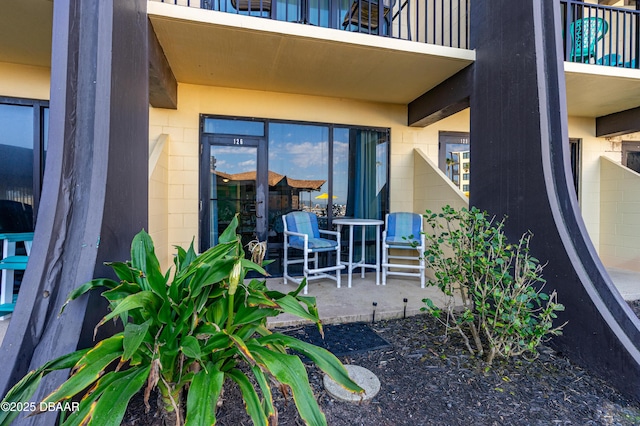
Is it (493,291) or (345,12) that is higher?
(345,12)

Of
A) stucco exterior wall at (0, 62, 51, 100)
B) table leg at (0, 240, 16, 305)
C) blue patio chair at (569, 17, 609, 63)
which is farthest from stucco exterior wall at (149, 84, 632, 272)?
blue patio chair at (569, 17, 609, 63)

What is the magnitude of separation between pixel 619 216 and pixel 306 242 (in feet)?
16.2

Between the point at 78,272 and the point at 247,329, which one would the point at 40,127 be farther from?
the point at 247,329

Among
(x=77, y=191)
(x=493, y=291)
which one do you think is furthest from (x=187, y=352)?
(x=493, y=291)

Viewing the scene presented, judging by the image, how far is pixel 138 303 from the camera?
118 cm

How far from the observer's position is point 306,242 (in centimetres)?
350

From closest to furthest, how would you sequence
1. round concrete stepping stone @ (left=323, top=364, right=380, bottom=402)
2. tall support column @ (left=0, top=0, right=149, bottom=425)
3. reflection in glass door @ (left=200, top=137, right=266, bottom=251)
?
tall support column @ (left=0, top=0, right=149, bottom=425) → round concrete stepping stone @ (left=323, top=364, right=380, bottom=402) → reflection in glass door @ (left=200, top=137, right=266, bottom=251)

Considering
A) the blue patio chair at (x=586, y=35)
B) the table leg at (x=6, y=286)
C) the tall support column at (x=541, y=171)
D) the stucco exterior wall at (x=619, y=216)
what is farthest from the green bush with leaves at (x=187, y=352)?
the stucco exterior wall at (x=619, y=216)

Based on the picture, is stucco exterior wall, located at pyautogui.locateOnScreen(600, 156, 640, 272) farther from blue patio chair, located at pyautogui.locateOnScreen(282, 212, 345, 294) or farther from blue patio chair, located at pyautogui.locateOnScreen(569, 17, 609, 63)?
blue patio chair, located at pyautogui.locateOnScreen(282, 212, 345, 294)

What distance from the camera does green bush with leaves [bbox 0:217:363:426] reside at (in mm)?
1041

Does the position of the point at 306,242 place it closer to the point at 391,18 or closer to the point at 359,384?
the point at 359,384

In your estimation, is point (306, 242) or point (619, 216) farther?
point (619, 216)

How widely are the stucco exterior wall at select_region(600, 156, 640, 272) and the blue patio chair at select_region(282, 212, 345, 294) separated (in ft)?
14.3

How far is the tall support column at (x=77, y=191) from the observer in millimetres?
1311
